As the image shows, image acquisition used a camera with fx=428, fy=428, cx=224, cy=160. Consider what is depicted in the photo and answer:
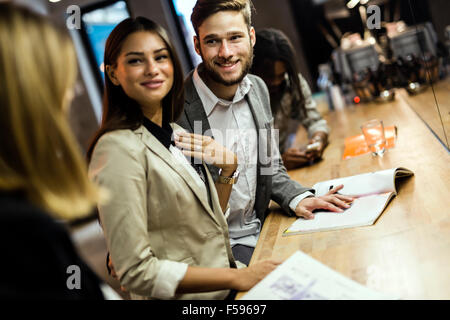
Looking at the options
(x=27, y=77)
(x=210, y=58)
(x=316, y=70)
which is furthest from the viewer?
(x=316, y=70)

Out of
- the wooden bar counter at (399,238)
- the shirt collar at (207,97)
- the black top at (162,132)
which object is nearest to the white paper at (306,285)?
the wooden bar counter at (399,238)

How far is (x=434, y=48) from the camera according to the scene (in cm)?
171

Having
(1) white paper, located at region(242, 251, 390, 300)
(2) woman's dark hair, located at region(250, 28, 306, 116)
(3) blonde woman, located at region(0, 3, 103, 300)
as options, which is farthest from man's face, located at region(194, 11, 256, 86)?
(3) blonde woman, located at region(0, 3, 103, 300)

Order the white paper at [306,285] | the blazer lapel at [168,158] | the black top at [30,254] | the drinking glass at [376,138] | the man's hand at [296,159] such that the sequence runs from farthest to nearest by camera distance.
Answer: the man's hand at [296,159] → the drinking glass at [376,138] → the blazer lapel at [168,158] → the white paper at [306,285] → the black top at [30,254]

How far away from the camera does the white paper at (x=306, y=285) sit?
95 centimetres

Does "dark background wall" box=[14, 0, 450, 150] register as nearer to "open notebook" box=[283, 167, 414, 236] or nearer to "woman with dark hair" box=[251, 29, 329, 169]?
"woman with dark hair" box=[251, 29, 329, 169]

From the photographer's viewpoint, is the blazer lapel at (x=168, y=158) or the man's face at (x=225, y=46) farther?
the man's face at (x=225, y=46)

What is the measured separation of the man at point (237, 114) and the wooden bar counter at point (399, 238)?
124 millimetres

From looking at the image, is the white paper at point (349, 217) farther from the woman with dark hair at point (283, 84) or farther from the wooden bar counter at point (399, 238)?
the woman with dark hair at point (283, 84)

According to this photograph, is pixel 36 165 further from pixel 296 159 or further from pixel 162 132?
pixel 296 159

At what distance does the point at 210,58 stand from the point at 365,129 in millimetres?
912

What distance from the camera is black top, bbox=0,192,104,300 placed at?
623mm
